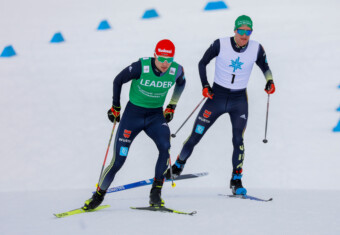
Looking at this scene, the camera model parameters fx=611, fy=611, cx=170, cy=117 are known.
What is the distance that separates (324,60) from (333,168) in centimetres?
490

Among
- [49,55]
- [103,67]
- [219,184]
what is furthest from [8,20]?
[219,184]

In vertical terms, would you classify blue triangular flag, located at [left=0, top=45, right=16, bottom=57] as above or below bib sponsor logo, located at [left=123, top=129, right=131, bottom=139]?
above

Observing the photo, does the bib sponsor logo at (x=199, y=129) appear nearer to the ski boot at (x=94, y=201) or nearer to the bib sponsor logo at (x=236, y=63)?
the bib sponsor logo at (x=236, y=63)

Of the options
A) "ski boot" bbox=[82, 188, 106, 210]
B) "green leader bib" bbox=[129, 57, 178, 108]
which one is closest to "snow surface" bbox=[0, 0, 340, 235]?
"ski boot" bbox=[82, 188, 106, 210]

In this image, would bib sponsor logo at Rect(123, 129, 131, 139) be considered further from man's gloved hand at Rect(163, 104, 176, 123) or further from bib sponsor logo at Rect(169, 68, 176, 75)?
bib sponsor logo at Rect(169, 68, 176, 75)

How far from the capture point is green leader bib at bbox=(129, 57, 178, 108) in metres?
6.23

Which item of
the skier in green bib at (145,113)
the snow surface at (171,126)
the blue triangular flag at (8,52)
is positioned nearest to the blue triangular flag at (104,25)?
the snow surface at (171,126)

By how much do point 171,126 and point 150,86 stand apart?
3.81 metres

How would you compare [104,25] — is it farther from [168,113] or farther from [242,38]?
[168,113]

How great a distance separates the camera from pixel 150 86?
6277mm

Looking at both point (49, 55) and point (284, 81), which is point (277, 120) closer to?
point (284, 81)

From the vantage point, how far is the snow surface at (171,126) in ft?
19.8

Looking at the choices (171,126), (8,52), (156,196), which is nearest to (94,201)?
(156,196)

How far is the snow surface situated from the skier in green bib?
1.14 ft
